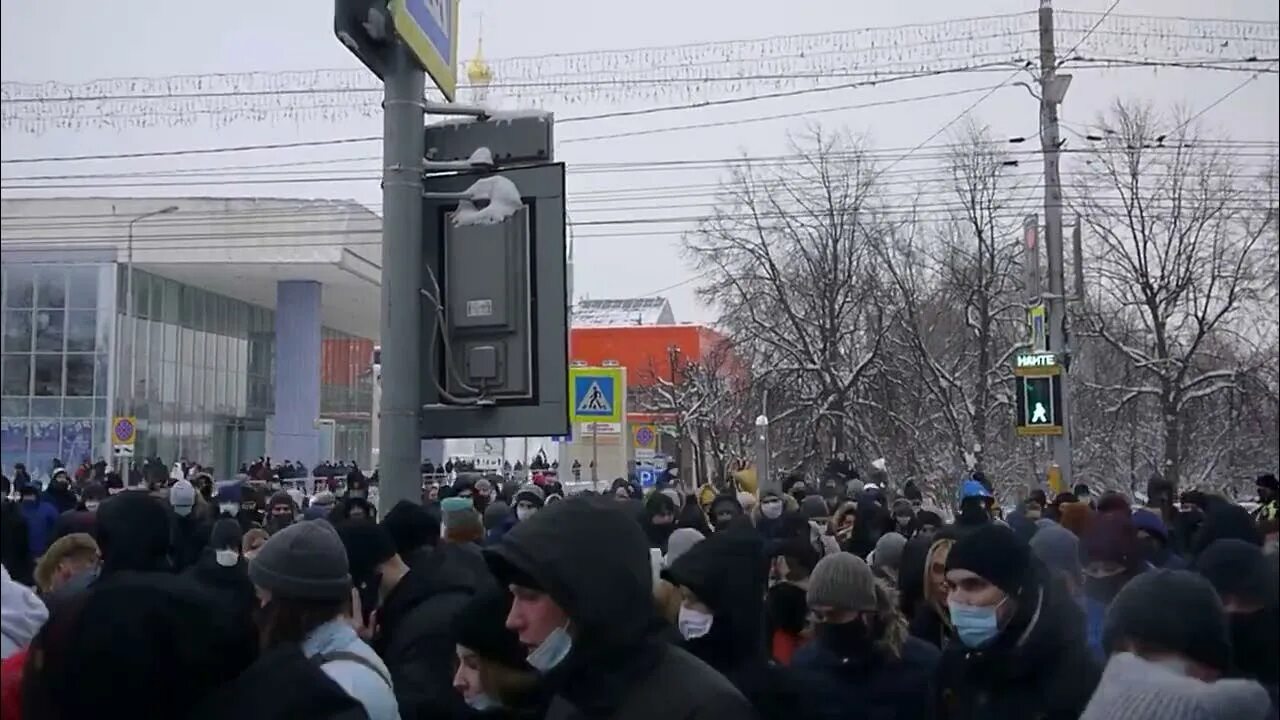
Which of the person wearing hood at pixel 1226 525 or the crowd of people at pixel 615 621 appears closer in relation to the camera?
the crowd of people at pixel 615 621

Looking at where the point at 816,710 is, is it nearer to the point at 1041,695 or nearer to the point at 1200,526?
the point at 1041,695

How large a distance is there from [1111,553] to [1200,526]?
89 centimetres

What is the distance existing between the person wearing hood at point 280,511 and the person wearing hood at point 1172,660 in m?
8.50

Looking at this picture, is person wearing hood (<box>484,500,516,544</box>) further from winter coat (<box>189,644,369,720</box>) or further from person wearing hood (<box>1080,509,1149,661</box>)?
winter coat (<box>189,644,369,720</box>)

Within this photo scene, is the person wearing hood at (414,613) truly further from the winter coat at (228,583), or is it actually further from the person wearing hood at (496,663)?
the winter coat at (228,583)

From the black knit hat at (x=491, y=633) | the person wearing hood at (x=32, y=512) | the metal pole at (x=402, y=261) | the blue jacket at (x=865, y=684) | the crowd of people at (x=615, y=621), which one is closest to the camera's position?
the person wearing hood at (x=32, y=512)

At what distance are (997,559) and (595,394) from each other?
10.8m

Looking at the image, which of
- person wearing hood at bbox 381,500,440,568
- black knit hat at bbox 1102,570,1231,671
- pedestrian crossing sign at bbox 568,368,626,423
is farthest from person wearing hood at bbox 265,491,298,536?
black knit hat at bbox 1102,570,1231,671

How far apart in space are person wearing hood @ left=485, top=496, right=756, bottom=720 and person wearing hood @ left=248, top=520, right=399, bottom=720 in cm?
76

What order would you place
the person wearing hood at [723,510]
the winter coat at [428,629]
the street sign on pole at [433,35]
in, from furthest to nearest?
the person wearing hood at [723,510] → the street sign on pole at [433,35] → the winter coat at [428,629]

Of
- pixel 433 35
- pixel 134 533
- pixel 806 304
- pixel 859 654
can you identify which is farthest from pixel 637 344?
pixel 134 533

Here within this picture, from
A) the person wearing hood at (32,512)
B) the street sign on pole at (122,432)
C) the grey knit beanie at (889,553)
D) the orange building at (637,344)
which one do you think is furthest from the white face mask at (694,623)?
the orange building at (637,344)

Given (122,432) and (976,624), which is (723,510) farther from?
(122,432)

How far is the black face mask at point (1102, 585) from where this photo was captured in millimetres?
4449
